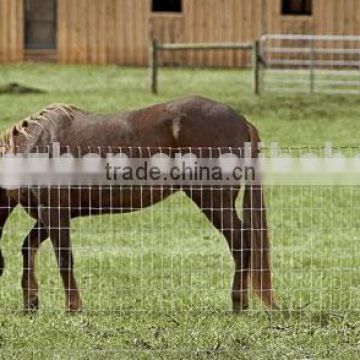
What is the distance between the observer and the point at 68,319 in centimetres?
841

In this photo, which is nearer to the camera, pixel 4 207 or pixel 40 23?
pixel 4 207

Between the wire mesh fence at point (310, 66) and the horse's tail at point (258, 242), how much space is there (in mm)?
15309

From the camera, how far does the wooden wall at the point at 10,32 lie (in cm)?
2870

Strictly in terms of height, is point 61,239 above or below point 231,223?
below

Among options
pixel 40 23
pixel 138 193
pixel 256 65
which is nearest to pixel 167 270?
pixel 138 193

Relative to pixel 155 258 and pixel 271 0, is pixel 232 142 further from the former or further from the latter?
pixel 271 0

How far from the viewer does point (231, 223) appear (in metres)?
8.93

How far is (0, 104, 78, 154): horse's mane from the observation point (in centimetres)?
906

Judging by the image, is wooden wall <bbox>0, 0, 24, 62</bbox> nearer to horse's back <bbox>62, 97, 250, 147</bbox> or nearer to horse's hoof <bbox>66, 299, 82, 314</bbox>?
horse's back <bbox>62, 97, 250, 147</bbox>

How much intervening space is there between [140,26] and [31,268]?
20174 mm

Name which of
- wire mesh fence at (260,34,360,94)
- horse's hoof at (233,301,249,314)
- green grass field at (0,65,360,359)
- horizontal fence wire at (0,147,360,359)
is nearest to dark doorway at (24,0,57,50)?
wire mesh fence at (260,34,360,94)

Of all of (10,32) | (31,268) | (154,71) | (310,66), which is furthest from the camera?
(10,32)

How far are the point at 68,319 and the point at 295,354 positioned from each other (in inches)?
69.8

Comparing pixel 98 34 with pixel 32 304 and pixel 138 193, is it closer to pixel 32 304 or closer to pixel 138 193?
pixel 138 193
